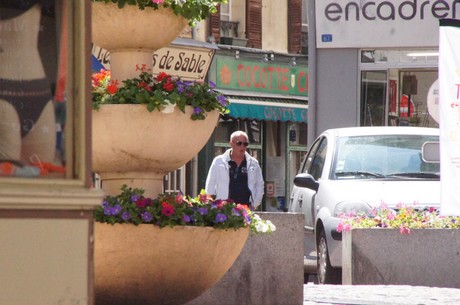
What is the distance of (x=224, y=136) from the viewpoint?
120 ft

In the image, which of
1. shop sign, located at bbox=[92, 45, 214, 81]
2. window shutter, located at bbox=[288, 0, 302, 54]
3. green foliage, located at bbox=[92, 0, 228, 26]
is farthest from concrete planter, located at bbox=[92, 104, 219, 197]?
window shutter, located at bbox=[288, 0, 302, 54]

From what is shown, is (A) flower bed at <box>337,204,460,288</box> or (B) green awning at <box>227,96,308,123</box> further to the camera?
(B) green awning at <box>227,96,308,123</box>

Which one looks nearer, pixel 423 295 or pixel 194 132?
pixel 194 132

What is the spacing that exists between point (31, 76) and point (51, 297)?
2.79ft

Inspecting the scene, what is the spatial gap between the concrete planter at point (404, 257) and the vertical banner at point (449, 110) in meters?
0.50

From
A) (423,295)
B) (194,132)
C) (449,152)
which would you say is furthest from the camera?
(449,152)

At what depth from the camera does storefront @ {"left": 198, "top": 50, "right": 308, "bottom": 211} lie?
118ft

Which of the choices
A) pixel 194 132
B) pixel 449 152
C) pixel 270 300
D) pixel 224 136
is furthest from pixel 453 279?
pixel 224 136

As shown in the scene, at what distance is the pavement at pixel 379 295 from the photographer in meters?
10.7

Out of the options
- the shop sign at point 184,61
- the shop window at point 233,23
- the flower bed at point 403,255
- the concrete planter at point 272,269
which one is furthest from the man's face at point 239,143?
the shop window at point 233,23

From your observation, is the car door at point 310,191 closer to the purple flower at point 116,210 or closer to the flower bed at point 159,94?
the flower bed at point 159,94

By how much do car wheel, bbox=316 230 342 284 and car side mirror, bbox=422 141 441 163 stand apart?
1200 mm

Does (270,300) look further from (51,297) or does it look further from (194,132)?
(51,297)

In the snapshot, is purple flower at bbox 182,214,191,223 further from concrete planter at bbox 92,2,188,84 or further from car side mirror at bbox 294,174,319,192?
car side mirror at bbox 294,174,319,192
